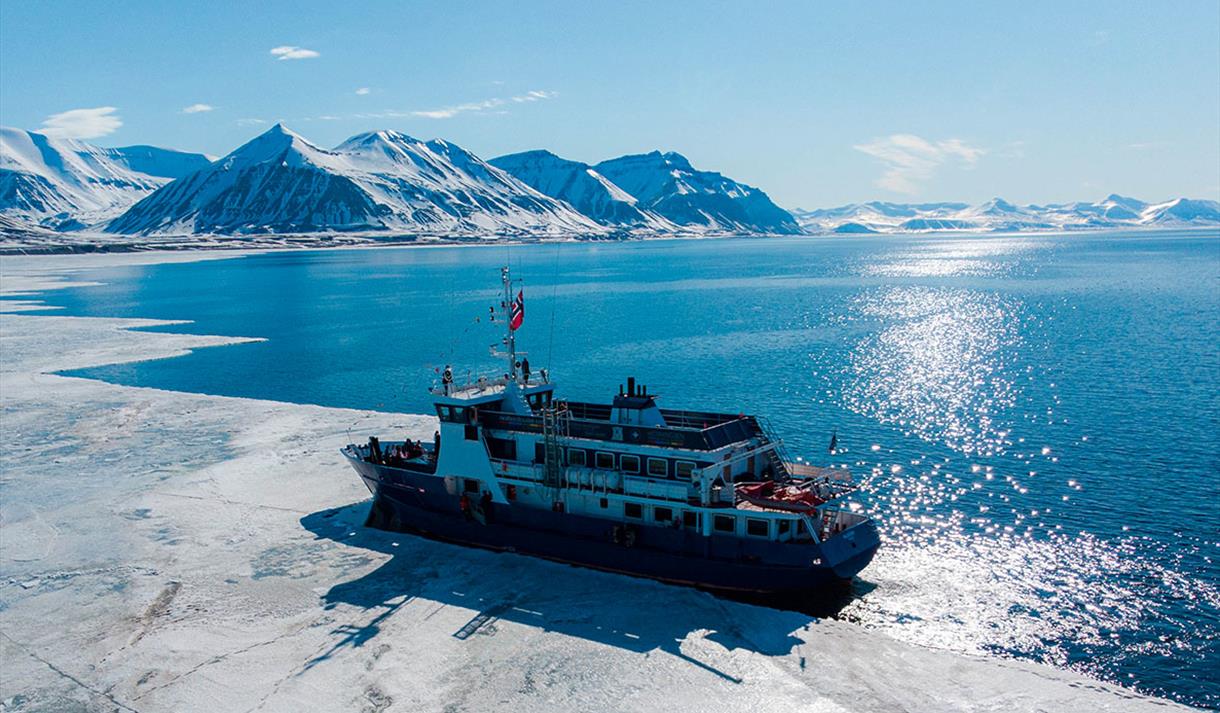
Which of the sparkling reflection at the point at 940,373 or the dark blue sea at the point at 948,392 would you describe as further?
the sparkling reflection at the point at 940,373

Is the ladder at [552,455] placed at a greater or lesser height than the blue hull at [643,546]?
greater

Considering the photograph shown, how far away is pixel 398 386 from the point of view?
62562 mm

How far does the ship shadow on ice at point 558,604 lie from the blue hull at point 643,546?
501 millimetres

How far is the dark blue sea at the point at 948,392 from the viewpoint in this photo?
25531 mm

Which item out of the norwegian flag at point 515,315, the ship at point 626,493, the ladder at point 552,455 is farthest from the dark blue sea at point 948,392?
the norwegian flag at point 515,315

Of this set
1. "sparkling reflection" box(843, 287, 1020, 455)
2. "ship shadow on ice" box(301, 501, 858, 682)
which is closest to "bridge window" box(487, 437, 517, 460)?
"ship shadow on ice" box(301, 501, 858, 682)

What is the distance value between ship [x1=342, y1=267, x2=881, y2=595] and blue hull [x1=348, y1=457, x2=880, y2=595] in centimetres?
4

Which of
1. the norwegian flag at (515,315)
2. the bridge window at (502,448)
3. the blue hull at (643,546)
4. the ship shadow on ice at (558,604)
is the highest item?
the norwegian flag at (515,315)

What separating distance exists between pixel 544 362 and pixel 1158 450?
150 feet

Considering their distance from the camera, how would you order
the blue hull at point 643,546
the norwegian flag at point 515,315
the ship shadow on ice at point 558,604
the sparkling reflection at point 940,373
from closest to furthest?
the ship shadow on ice at point 558,604, the blue hull at point 643,546, the norwegian flag at point 515,315, the sparkling reflection at point 940,373

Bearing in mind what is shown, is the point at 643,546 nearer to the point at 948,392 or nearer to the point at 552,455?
the point at 552,455

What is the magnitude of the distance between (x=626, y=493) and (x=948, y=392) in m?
35.4

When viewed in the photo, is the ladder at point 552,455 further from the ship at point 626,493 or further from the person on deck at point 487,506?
the person on deck at point 487,506

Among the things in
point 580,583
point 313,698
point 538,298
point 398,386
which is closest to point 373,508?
point 580,583
